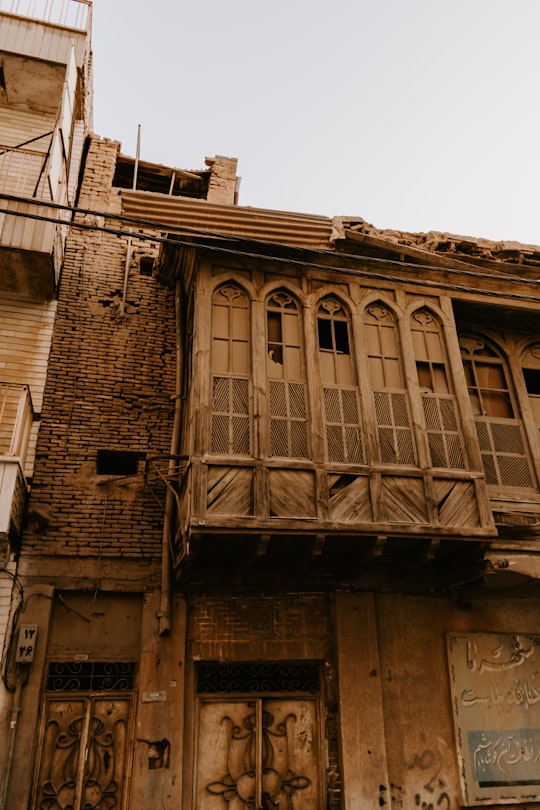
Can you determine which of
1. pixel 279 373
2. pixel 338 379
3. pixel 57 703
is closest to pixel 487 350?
pixel 338 379

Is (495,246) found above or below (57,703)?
above

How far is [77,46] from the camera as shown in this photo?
399 inches

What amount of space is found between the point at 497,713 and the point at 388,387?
4791 mm

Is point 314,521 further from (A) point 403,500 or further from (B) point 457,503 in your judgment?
(B) point 457,503

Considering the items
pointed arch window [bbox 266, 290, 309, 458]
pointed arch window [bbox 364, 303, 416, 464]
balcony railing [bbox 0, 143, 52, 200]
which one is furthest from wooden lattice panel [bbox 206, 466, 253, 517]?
balcony railing [bbox 0, 143, 52, 200]

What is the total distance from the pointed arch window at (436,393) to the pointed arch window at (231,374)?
8.49ft

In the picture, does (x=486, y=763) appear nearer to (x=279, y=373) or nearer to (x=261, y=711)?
(x=261, y=711)

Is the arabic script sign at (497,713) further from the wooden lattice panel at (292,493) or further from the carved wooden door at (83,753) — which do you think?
the carved wooden door at (83,753)

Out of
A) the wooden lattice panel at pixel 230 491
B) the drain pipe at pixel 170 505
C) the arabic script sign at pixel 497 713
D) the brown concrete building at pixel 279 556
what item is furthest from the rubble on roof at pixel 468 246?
the arabic script sign at pixel 497 713

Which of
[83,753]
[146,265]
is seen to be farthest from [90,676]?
[146,265]

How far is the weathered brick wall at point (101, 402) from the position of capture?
8211mm

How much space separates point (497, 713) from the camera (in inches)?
323

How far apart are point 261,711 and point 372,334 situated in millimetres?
5463

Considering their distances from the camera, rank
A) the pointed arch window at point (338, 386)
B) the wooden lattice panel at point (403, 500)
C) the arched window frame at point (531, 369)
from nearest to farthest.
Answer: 1. the wooden lattice panel at point (403, 500)
2. the pointed arch window at point (338, 386)
3. the arched window frame at point (531, 369)
